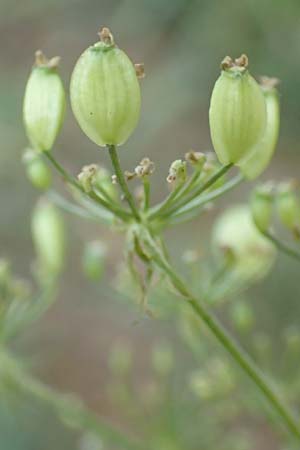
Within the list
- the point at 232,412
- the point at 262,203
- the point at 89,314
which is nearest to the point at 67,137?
the point at 89,314

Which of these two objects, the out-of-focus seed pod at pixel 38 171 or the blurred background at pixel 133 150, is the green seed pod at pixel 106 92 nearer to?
the out-of-focus seed pod at pixel 38 171

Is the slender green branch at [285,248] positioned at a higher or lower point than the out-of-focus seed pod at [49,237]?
lower

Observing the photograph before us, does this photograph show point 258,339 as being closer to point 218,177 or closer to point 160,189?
point 218,177

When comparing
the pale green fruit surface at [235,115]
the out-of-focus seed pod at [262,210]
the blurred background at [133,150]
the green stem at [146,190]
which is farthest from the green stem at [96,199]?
the blurred background at [133,150]

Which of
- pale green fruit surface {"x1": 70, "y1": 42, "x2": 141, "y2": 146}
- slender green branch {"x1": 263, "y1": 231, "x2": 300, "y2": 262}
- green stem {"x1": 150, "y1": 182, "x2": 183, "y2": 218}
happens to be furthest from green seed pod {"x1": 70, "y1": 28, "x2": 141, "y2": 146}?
slender green branch {"x1": 263, "y1": 231, "x2": 300, "y2": 262}

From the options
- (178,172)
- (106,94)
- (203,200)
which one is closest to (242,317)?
(203,200)
